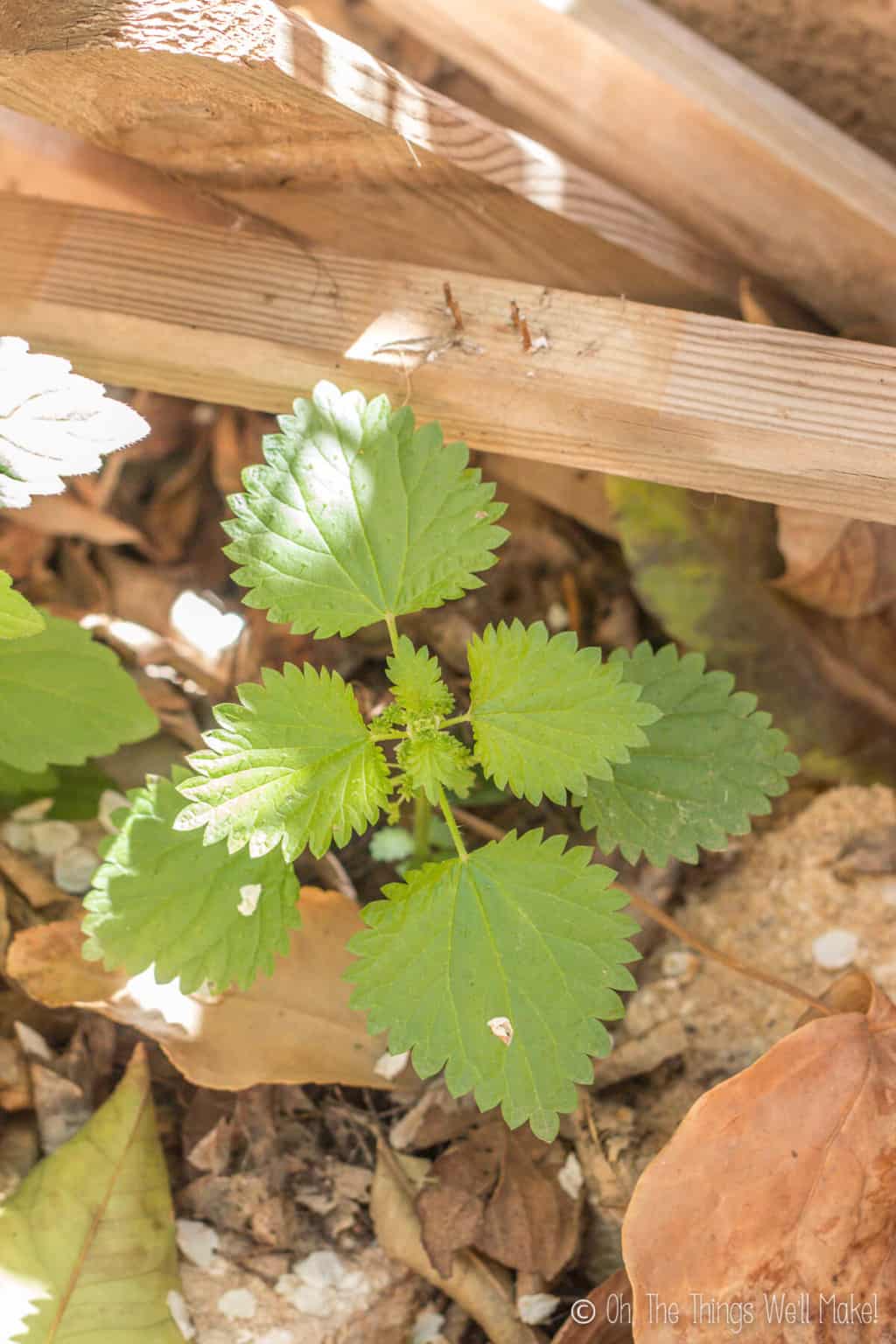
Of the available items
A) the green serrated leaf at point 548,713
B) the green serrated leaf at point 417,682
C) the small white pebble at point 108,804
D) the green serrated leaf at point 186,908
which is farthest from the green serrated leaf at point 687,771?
the small white pebble at point 108,804

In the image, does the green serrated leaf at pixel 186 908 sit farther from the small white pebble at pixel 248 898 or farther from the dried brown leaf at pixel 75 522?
the dried brown leaf at pixel 75 522

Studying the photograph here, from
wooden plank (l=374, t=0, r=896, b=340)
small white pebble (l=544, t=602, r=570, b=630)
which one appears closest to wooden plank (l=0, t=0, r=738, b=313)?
wooden plank (l=374, t=0, r=896, b=340)

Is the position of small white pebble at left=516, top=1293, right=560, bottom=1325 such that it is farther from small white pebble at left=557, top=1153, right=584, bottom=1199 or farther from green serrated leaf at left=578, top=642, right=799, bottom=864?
green serrated leaf at left=578, top=642, right=799, bottom=864

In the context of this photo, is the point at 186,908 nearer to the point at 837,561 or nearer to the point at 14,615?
the point at 14,615

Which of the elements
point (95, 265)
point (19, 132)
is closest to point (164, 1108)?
point (95, 265)

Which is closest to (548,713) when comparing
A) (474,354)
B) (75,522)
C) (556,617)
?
(474,354)

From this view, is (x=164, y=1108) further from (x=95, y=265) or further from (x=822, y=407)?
(x=822, y=407)
